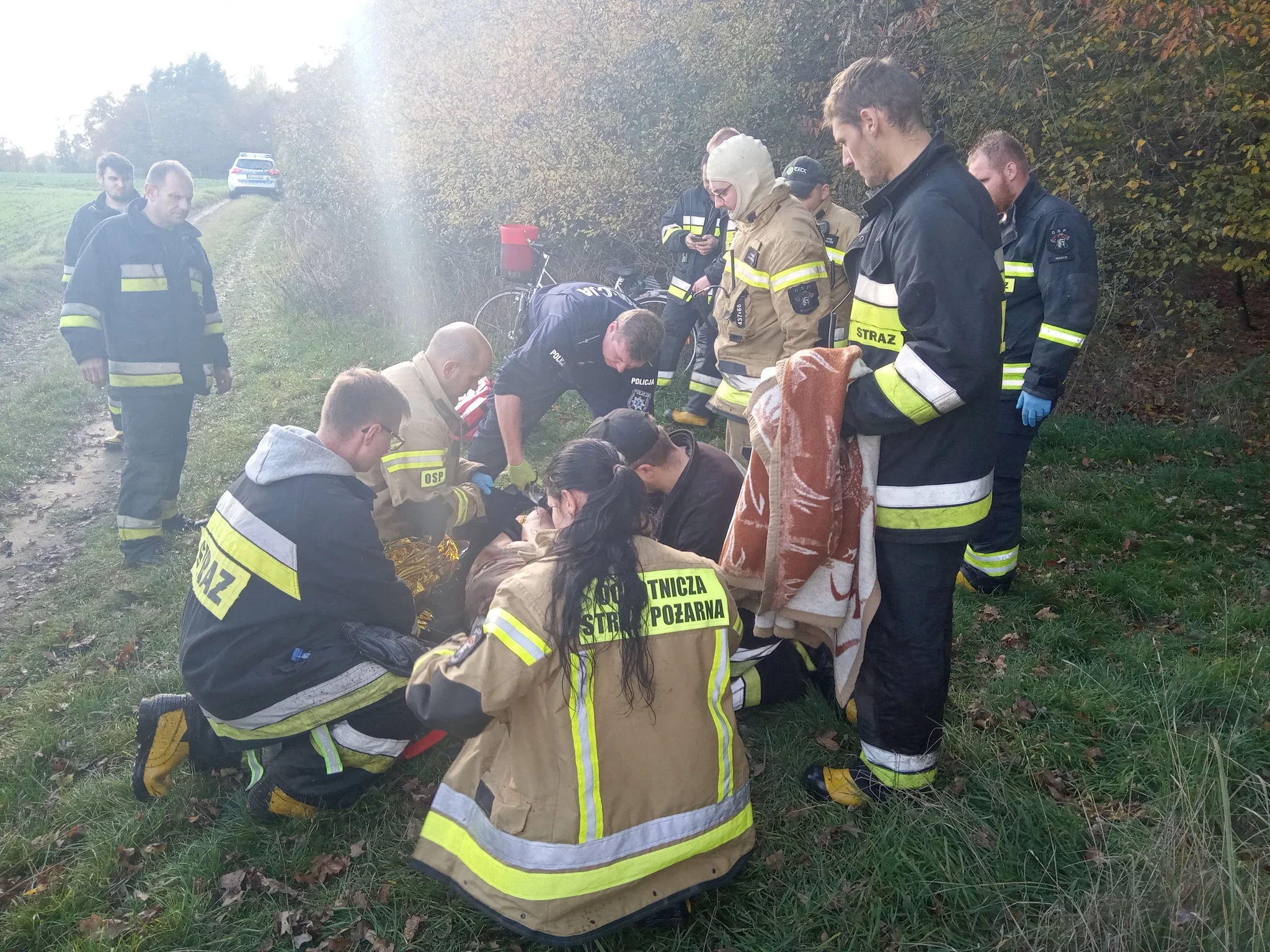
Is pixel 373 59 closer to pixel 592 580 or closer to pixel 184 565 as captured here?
pixel 184 565

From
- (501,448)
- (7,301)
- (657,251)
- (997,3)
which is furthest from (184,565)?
(7,301)

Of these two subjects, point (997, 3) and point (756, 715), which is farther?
point (997, 3)

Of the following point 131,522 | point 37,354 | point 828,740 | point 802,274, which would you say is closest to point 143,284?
point 131,522

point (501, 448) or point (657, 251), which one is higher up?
point (657, 251)

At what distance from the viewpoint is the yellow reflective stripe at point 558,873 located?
7.27 feet

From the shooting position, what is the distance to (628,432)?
3.09 m

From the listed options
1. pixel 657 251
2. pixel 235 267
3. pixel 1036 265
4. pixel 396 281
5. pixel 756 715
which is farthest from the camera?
pixel 235 267

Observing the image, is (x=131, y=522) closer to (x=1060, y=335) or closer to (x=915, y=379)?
(x=915, y=379)

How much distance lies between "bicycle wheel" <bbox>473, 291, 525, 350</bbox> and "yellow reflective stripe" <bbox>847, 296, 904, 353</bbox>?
631 centimetres

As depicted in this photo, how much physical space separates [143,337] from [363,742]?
12.6ft

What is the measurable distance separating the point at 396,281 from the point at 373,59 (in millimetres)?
4236

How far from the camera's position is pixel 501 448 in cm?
533

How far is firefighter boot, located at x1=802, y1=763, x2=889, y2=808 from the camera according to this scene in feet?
9.30

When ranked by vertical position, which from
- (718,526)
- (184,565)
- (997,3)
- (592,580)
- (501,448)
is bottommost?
(184,565)
